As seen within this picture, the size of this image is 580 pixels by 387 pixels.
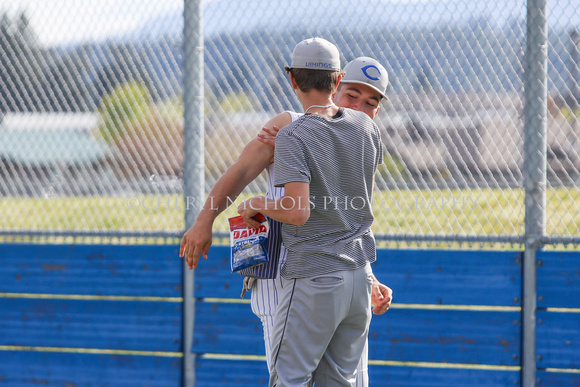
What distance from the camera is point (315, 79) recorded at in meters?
2.19

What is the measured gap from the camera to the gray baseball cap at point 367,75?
2609mm

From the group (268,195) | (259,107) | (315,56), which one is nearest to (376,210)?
(259,107)

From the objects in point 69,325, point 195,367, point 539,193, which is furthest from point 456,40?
point 69,325

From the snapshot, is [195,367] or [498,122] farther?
A: [195,367]

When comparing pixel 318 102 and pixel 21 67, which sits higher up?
pixel 21 67

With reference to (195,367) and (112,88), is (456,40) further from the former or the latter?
(195,367)

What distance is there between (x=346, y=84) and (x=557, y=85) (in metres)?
1.56

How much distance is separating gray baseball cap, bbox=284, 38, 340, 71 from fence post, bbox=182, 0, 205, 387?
5.84ft

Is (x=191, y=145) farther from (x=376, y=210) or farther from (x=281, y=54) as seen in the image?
(x=376, y=210)

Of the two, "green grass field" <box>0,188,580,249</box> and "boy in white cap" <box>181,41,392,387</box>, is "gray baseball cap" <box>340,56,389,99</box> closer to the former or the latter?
"boy in white cap" <box>181,41,392,387</box>

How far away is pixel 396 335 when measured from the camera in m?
3.62

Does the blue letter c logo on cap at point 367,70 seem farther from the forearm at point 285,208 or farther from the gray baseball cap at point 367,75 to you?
the forearm at point 285,208

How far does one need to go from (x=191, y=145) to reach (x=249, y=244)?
5.57 ft

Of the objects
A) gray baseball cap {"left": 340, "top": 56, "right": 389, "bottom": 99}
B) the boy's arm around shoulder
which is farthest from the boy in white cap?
gray baseball cap {"left": 340, "top": 56, "right": 389, "bottom": 99}
